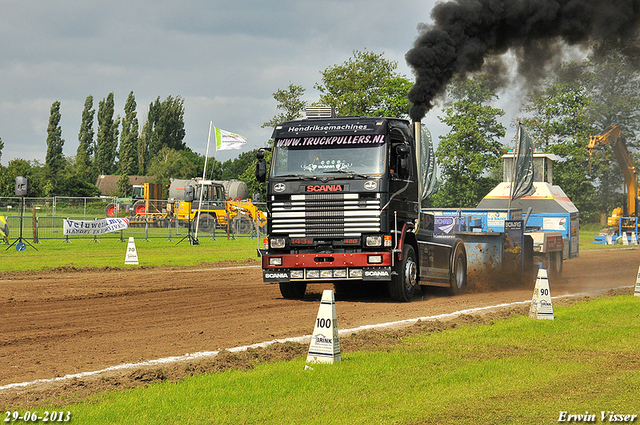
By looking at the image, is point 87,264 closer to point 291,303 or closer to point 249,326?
point 291,303

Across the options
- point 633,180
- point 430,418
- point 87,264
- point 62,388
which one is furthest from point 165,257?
point 633,180

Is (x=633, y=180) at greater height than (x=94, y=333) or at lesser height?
greater

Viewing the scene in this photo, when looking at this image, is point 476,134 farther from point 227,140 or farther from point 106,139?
point 106,139

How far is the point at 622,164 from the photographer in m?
45.9

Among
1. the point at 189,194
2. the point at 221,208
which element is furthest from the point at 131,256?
the point at 221,208

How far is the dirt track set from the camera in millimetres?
8930

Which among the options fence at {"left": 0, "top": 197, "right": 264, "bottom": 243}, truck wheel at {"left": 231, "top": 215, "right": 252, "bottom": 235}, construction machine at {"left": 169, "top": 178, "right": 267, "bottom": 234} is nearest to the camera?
fence at {"left": 0, "top": 197, "right": 264, "bottom": 243}

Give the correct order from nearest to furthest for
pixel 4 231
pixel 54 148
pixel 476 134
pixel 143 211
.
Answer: pixel 4 231
pixel 143 211
pixel 476 134
pixel 54 148

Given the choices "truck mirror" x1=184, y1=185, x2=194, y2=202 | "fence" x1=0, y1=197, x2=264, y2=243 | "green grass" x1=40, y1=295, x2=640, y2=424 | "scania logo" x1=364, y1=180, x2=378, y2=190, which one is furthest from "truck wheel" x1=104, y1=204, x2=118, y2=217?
"green grass" x1=40, y1=295, x2=640, y2=424

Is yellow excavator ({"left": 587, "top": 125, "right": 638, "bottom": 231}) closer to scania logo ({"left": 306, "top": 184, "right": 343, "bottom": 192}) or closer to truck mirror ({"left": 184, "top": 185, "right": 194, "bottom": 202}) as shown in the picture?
truck mirror ({"left": 184, "top": 185, "right": 194, "bottom": 202})

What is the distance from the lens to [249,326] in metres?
11.1

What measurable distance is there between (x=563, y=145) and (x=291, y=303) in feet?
184

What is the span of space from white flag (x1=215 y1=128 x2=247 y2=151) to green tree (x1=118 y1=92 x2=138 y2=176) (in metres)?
67.7

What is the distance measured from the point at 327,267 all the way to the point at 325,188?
157cm
